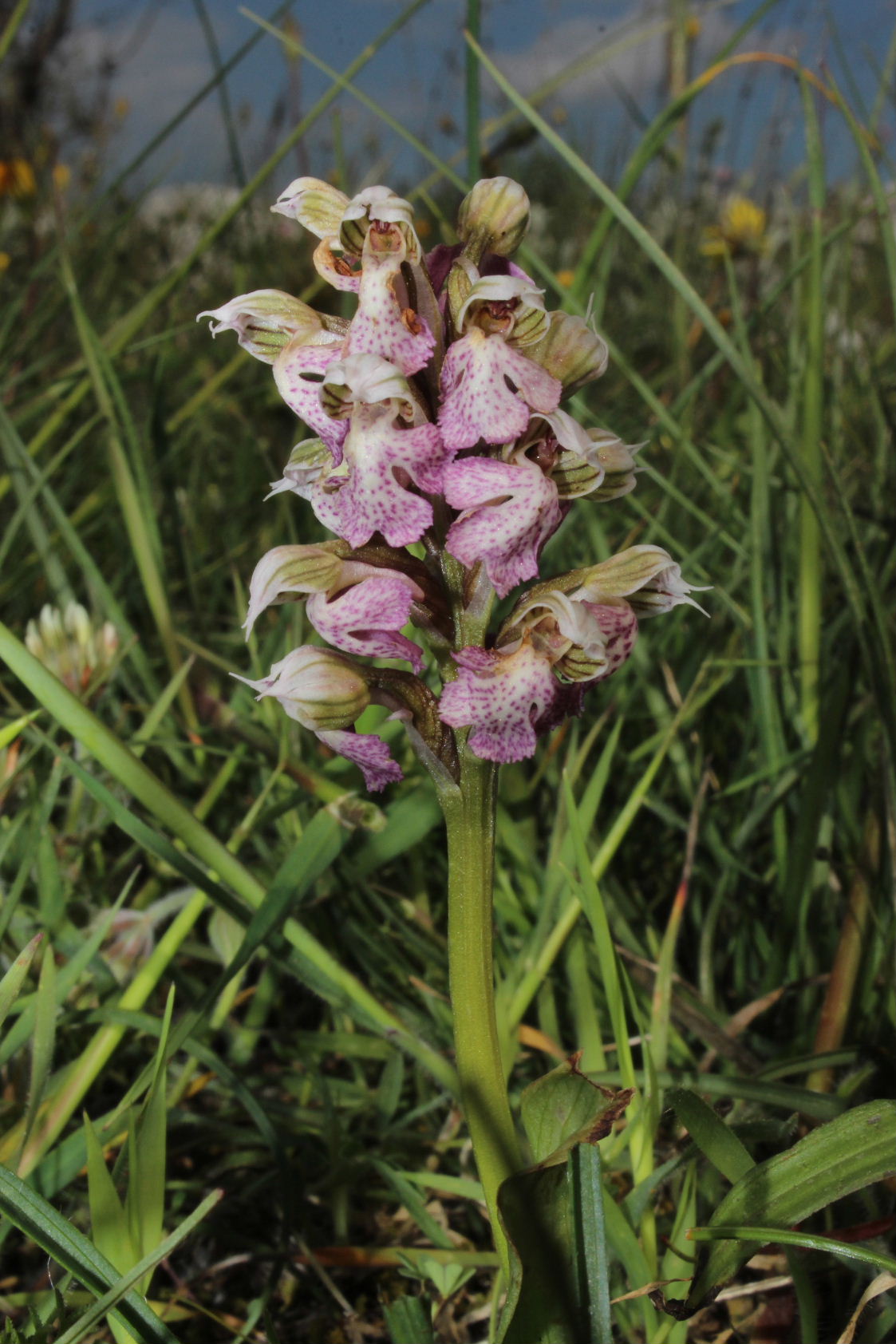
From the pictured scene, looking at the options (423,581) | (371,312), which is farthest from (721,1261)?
(371,312)

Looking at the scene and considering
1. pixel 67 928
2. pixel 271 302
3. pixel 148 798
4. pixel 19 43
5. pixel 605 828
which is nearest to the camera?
pixel 271 302

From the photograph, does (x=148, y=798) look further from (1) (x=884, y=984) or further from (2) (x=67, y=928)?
(1) (x=884, y=984)

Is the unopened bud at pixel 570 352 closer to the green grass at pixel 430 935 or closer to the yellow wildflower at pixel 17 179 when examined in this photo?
the green grass at pixel 430 935

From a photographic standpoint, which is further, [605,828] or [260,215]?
[260,215]

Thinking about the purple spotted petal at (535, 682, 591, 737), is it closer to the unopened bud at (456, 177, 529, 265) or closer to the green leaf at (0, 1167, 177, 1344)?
the unopened bud at (456, 177, 529, 265)

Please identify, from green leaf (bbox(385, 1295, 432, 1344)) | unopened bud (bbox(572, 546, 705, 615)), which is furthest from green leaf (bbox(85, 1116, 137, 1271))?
unopened bud (bbox(572, 546, 705, 615))

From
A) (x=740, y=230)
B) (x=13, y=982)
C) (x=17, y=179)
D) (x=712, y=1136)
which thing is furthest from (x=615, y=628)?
(x=17, y=179)
